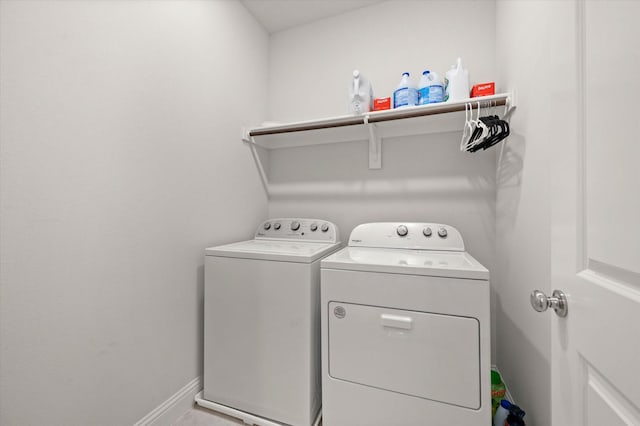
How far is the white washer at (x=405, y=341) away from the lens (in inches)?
40.0

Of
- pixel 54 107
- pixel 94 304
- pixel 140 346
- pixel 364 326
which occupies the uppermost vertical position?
pixel 54 107

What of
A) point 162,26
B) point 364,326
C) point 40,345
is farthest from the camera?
point 162,26

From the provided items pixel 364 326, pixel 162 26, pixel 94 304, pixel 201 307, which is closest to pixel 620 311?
pixel 364 326

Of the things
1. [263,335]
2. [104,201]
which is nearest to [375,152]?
[263,335]

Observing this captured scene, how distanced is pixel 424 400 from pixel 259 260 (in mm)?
972

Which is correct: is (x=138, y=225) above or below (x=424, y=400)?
above

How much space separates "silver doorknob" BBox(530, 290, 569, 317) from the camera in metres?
0.62

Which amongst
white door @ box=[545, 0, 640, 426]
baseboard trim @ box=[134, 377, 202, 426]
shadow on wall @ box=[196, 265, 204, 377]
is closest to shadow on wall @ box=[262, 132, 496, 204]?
shadow on wall @ box=[196, 265, 204, 377]

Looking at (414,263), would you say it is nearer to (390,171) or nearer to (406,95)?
(390,171)

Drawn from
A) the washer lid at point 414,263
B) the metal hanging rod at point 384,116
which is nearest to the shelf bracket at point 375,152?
the metal hanging rod at point 384,116

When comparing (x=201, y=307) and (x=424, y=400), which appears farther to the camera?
(x=201, y=307)

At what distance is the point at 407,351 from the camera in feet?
3.58

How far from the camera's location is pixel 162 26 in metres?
1.32

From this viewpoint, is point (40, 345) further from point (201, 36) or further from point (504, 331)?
point (504, 331)
